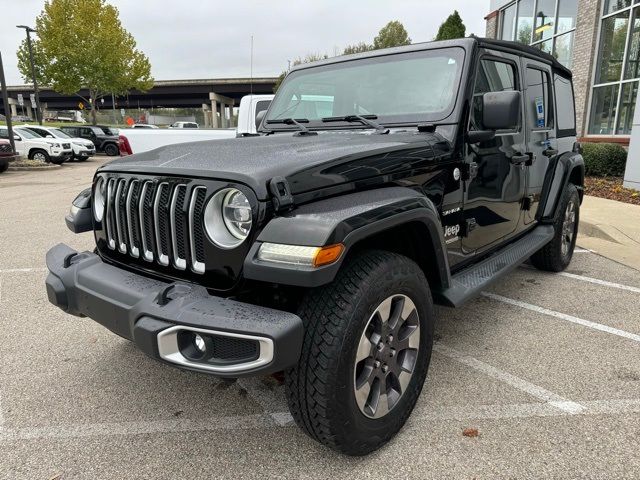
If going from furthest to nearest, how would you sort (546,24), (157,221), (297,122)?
(546,24) → (297,122) → (157,221)

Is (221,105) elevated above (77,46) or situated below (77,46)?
below

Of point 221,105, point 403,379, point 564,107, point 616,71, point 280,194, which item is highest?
point 221,105

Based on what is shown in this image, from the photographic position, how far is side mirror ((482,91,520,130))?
8.73 feet

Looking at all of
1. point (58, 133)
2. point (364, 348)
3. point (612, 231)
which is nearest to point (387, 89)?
point (364, 348)

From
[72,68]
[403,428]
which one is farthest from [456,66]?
[72,68]

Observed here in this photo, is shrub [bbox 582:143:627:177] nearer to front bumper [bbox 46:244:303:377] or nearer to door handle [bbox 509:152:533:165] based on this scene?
door handle [bbox 509:152:533:165]

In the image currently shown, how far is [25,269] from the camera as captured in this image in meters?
5.03

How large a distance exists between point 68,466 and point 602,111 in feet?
46.8

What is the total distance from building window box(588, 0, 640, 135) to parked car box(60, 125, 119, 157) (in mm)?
22279

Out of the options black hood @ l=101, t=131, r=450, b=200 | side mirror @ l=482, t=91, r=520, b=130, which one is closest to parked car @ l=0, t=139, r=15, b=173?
black hood @ l=101, t=131, r=450, b=200

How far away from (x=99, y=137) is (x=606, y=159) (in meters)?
23.9

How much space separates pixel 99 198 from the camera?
2578 millimetres

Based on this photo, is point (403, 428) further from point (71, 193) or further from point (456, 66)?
point (71, 193)

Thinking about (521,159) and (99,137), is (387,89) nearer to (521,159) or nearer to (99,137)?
(521,159)
